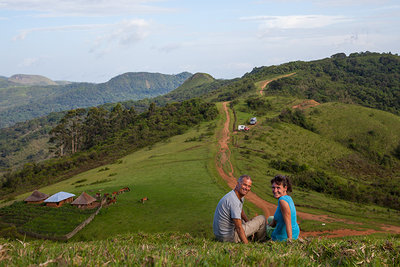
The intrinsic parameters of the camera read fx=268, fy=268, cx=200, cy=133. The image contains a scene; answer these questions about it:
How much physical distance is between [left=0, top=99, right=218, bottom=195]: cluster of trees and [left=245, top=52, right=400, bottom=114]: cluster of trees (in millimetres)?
34573

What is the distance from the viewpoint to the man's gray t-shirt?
6285 mm

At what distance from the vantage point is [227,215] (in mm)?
6391

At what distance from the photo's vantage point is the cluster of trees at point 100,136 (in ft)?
154

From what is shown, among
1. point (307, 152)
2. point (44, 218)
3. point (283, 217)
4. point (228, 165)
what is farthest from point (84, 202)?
point (307, 152)

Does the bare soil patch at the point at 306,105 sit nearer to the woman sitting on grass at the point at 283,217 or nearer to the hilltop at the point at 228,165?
the hilltop at the point at 228,165

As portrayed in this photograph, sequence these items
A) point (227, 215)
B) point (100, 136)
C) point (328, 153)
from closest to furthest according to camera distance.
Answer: point (227, 215) → point (328, 153) → point (100, 136)

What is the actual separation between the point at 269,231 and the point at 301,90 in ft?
304

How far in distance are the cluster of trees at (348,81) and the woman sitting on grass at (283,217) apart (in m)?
85.9

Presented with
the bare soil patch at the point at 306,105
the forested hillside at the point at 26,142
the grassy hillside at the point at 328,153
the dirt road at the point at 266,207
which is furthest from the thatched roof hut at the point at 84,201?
the forested hillside at the point at 26,142

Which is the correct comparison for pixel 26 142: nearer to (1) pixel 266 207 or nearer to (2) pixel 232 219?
(1) pixel 266 207

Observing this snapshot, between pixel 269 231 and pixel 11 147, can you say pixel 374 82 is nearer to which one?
pixel 269 231

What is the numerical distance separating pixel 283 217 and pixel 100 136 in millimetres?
77381

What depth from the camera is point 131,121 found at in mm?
84500

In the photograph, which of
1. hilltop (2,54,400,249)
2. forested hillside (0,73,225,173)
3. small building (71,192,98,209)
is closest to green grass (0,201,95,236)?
small building (71,192,98,209)
